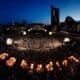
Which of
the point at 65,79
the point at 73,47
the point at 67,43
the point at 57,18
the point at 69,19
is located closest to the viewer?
the point at 65,79

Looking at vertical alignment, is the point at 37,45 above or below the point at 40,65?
below

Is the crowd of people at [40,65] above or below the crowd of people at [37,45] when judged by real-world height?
above

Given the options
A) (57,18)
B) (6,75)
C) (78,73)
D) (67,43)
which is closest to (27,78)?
(6,75)

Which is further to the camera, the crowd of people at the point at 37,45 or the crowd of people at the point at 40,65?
the crowd of people at the point at 37,45

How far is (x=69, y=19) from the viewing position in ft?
190

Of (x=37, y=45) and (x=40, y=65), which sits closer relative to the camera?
(x=40, y=65)

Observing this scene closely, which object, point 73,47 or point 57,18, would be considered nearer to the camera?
point 73,47

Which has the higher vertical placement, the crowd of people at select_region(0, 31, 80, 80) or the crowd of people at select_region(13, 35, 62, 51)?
the crowd of people at select_region(0, 31, 80, 80)

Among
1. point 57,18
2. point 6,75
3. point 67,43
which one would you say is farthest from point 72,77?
point 57,18

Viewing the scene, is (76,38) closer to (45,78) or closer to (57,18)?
(45,78)

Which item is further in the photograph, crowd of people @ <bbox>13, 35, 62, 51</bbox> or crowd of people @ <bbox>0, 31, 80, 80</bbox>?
crowd of people @ <bbox>13, 35, 62, 51</bbox>

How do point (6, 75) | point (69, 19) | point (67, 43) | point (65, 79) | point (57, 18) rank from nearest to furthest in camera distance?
point (65, 79)
point (6, 75)
point (67, 43)
point (69, 19)
point (57, 18)

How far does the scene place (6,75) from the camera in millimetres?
10055

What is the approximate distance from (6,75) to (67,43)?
17.7m
